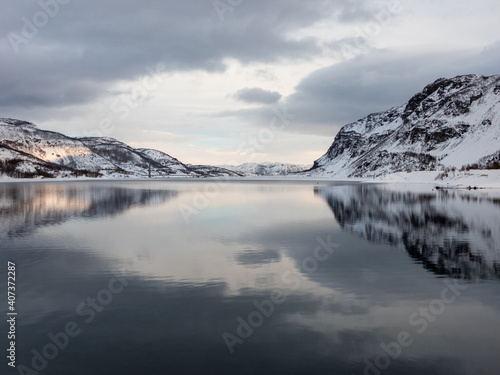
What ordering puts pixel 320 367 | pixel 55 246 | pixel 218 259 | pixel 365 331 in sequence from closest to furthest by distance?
pixel 320 367 < pixel 365 331 < pixel 218 259 < pixel 55 246

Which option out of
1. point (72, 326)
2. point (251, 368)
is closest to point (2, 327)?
point (72, 326)

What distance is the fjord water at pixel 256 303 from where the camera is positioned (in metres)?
9.71

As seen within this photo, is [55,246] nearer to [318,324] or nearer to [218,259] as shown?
[218,259]

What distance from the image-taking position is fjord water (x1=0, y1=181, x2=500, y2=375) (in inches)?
382

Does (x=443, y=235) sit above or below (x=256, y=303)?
above

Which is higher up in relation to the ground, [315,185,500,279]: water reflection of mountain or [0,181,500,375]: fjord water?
[315,185,500,279]: water reflection of mountain

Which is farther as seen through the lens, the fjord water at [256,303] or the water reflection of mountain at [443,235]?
the water reflection of mountain at [443,235]

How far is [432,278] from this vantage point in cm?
1681

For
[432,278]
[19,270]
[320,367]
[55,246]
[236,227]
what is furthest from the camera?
[236,227]

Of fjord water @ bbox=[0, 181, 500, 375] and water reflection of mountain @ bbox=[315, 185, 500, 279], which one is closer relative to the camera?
fjord water @ bbox=[0, 181, 500, 375]

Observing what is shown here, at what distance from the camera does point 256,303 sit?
13578mm

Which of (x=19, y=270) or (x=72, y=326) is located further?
(x=19, y=270)

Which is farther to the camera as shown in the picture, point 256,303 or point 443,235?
point 443,235

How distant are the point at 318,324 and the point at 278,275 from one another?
576cm
